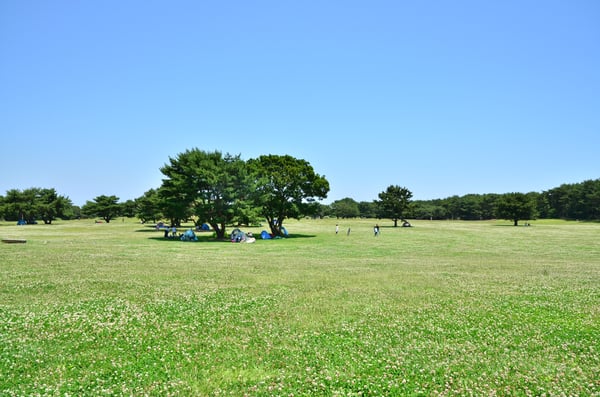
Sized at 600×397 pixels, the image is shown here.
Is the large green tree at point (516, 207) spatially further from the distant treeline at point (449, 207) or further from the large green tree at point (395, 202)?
the large green tree at point (395, 202)

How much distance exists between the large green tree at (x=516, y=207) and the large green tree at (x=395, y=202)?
Result: 3294 cm

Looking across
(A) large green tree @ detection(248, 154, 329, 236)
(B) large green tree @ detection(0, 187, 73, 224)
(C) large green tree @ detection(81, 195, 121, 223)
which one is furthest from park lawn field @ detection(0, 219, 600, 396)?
(B) large green tree @ detection(0, 187, 73, 224)

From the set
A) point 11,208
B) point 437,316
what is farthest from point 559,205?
point 11,208

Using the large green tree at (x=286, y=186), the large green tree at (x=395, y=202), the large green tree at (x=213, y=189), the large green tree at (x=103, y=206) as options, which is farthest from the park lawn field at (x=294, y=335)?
the large green tree at (x=103, y=206)

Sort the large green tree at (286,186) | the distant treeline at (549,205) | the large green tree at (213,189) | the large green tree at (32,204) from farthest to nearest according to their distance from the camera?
the distant treeline at (549,205), the large green tree at (32,204), the large green tree at (286,186), the large green tree at (213,189)

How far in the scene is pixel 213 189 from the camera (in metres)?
54.5

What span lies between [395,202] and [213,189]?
75530 millimetres

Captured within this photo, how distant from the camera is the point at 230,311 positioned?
14469 mm

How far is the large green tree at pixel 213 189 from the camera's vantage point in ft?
174

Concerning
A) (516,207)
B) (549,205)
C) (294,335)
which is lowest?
(294,335)

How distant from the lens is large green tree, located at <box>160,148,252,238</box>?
174 ft

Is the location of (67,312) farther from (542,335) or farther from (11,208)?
(11,208)

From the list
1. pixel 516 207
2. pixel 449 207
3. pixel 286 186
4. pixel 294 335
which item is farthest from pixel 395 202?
pixel 294 335

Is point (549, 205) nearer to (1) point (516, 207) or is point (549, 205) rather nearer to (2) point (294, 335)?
(1) point (516, 207)
